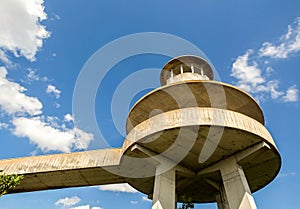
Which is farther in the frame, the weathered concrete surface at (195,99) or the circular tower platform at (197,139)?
the weathered concrete surface at (195,99)

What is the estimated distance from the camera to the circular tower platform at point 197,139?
14.1 metres

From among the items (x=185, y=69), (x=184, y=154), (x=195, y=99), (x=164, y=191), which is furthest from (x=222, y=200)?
(x=185, y=69)

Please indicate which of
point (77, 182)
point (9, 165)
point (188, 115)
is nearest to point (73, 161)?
point (77, 182)

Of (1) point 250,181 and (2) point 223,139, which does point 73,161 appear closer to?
(2) point 223,139

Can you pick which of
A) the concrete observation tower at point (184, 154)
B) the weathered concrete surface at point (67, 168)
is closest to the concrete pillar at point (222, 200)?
the concrete observation tower at point (184, 154)

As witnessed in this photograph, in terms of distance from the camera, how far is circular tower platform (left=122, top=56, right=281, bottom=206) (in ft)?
46.3

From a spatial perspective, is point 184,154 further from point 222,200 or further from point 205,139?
point 222,200

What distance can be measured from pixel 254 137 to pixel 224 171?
10.8ft

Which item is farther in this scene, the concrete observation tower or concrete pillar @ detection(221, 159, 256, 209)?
concrete pillar @ detection(221, 159, 256, 209)

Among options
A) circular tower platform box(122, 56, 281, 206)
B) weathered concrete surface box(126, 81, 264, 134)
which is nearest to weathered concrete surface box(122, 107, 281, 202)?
circular tower platform box(122, 56, 281, 206)

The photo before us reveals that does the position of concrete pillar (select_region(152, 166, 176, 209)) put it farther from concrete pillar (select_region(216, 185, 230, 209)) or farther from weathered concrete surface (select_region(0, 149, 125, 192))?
concrete pillar (select_region(216, 185, 230, 209))

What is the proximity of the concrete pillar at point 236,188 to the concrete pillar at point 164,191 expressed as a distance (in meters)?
3.19

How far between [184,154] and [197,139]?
190 cm

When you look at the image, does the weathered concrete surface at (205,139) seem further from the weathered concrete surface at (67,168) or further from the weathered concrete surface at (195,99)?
the weathered concrete surface at (67,168)
